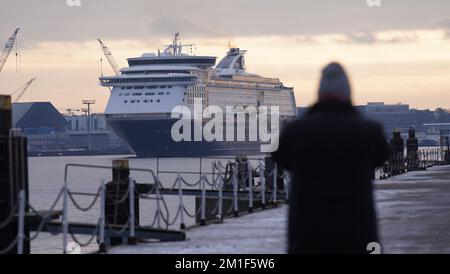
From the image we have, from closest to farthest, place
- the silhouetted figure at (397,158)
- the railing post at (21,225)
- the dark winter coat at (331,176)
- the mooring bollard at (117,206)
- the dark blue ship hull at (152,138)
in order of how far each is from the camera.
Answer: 1. the dark winter coat at (331,176)
2. the railing post at (21,225)
3. the mooring bollard at (117,206)
4. the silhouetted figure at (397,158)
5. the dark blue ship hull at (152,138)

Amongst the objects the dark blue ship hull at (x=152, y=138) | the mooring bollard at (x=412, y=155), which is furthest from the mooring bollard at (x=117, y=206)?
the dark blue ship hull at (x=152, y=138)

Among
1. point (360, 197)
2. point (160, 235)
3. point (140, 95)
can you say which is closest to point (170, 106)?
point (140, 95)

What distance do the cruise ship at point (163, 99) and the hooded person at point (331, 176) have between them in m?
115

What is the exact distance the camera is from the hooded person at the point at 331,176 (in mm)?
6523

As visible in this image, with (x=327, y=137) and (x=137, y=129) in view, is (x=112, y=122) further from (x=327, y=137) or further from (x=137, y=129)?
(x=327, y=137)

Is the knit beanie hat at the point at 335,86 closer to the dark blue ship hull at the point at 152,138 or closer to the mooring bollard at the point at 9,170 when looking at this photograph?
the mooring bollard at the point at 9,170

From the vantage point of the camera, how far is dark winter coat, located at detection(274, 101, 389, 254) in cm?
652

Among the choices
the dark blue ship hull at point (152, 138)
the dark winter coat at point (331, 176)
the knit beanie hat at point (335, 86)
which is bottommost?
the dark blue ship hull at point (152, 138)

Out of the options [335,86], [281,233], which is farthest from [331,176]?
[281,233]

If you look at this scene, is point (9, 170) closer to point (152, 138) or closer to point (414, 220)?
point (414, 220)

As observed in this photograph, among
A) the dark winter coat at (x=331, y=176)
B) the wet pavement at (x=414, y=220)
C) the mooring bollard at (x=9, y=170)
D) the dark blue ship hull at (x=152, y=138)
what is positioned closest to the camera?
the dark winter coat at (x=331, y=176)

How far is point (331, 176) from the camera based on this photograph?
6.56m
